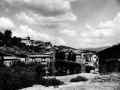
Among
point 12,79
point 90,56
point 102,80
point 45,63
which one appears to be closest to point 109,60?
point 102,80

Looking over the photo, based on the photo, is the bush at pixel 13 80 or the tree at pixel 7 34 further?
the tree at pixel 7 34

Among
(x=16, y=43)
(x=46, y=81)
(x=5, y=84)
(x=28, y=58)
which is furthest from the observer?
(x=16, y=43)

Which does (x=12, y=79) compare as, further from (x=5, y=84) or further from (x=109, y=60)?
(x=109, y=60)

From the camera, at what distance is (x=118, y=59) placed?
1068 inches

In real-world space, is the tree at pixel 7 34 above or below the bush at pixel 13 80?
above

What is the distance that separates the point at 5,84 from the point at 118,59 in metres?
18.7

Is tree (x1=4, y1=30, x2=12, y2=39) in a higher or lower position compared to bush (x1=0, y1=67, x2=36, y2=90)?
higher

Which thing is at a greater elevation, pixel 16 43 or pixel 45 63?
pixel 16 43

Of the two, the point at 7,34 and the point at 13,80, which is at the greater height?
the point at 7,34

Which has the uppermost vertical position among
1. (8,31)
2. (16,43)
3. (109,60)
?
(8,31)

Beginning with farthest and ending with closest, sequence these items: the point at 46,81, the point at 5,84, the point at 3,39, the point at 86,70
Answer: the point at 3,39, the point at 86,70, the point at 46,81, the point at 5,84

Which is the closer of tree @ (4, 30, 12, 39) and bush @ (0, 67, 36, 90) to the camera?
→ bush @ (0, 67, 36, 90)

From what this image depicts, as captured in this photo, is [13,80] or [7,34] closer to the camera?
[13,80]

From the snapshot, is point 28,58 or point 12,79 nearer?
point 12,79
